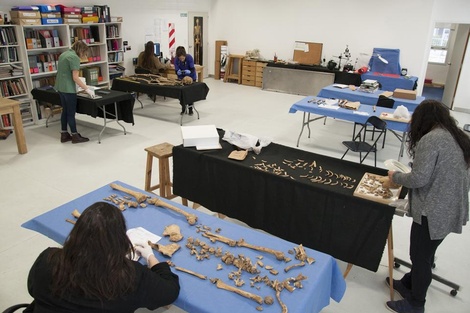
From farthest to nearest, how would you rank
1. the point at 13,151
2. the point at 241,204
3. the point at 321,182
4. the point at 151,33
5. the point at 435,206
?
the point at 151,33 < the point at 13,151 < the point at 241,204 < the point at 321,182 < the point at 435,206

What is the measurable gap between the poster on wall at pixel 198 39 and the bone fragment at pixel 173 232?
923 centimetres

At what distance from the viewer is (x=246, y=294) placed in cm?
176

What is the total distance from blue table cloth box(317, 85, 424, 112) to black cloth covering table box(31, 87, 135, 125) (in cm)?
347

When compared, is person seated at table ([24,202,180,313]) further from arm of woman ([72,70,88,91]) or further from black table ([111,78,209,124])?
black table ([111,78,209,124])

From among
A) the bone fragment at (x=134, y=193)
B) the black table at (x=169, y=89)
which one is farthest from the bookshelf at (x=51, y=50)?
the bone fragment at (x=134, y=193)

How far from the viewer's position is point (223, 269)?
1.96 meters

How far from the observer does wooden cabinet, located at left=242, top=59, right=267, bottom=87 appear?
34.0 feet

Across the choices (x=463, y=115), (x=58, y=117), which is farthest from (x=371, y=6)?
(x=58, y=117)

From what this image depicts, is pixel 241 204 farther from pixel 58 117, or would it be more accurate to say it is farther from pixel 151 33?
pixel 151 33

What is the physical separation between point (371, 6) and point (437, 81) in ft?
13.2

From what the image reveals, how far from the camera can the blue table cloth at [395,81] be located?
26.1ft

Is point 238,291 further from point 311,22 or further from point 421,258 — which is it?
point 311,22

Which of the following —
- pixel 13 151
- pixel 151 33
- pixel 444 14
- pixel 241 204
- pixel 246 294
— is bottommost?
pixel 13 151

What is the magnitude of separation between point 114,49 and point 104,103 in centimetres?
269
